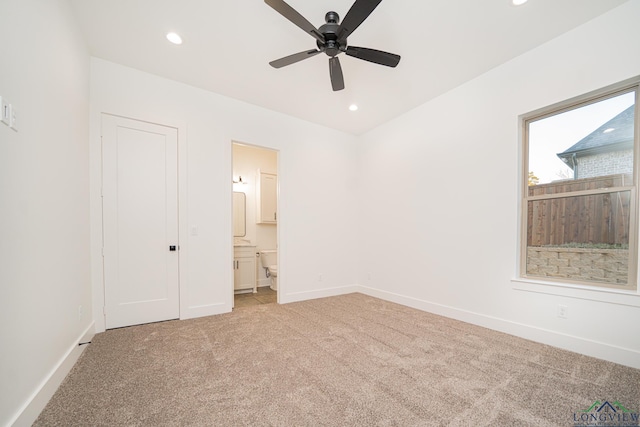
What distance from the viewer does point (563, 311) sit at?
2379 millimetres

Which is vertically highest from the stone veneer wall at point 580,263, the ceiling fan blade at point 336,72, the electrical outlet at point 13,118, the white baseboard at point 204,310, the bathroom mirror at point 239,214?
the ceiling fan blade at point 336,72

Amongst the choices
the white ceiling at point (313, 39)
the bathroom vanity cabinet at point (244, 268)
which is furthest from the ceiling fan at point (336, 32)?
the bathroom vanity cabinet at point (244, 268)

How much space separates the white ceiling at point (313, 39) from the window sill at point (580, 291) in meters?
2.37

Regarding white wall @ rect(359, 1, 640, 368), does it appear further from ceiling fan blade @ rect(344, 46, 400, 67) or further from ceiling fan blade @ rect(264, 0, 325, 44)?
ceiling fan blade @ rect(264, 0, 325, 44)

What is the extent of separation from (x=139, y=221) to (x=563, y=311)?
178 inches

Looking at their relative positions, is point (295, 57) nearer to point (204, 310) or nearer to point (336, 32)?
point (336, 32)

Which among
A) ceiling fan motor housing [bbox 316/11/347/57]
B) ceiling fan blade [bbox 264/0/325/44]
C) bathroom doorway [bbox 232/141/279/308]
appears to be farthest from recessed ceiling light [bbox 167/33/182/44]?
bathroom doorway [bbox 232/141/279/308]

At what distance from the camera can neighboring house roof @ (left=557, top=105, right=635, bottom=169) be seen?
221 cm

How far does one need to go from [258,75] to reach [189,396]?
3201 mm

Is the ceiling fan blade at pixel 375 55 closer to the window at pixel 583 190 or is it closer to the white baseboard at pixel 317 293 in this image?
the window at pixel 583 190

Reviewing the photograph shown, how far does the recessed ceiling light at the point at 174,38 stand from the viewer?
8.03 feet

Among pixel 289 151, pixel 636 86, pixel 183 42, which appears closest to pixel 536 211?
pixel 636 86

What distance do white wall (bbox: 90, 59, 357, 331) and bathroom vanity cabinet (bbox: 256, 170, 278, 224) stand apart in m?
1.17

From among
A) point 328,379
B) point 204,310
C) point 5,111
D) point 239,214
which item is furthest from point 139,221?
point 328,379
